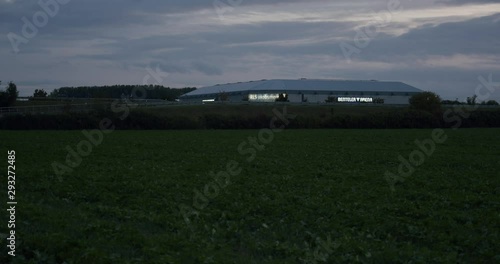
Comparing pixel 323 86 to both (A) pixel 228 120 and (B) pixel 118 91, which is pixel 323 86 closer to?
(A) pixel 228 120

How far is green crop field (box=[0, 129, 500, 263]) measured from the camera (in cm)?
1123

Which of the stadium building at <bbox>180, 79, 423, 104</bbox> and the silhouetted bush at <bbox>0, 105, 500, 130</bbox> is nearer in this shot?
the silhouetted bush at <bbox>0, 105, 500, 130</bbox>

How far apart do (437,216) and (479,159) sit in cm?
1806

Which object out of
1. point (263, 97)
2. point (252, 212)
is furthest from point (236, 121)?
point (252, 212)

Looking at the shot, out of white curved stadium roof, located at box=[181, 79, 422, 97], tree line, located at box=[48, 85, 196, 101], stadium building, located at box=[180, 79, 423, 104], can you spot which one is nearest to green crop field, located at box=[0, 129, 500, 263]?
stadium building, located at box=[180, 79, 423, 104]

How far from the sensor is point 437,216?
584 inches

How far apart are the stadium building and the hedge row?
34519 mm

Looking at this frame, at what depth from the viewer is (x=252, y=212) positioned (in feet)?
51.2

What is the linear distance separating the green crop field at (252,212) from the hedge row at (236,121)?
3958 centimetres

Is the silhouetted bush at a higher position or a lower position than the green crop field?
higher

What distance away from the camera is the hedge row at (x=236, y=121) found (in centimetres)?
6694

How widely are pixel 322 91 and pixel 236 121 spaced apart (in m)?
48.7

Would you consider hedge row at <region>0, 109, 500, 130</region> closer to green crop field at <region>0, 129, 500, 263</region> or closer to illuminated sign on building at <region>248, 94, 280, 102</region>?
illuminated sign on building at <region>248, 94, 280, 102</region>

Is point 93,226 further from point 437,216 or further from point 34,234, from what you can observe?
point 437,216
